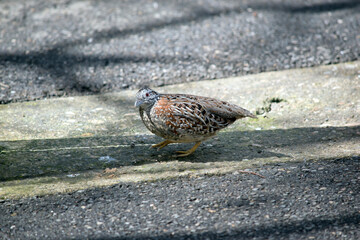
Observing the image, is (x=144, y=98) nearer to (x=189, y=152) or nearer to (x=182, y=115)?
(x=182, y=115)

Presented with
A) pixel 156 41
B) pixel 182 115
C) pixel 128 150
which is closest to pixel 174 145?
pixel 128 150

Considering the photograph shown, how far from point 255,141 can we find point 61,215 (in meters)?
2.21

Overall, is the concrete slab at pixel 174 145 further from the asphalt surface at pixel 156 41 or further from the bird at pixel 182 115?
the asphalt surface at pixel 156 41

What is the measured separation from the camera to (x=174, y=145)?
16.3 feet

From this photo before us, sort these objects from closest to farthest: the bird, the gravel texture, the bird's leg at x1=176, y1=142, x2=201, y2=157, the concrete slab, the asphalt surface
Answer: the gravel texture < the concrete slab < the bird < the bird's leg at x1=176, y1=142, x2=201, y2=157 < the asphalt surface

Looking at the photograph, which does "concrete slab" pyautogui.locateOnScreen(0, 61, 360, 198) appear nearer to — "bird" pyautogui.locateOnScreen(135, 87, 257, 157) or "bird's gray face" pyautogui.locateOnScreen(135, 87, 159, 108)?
"bird" pyautogui.locateOnScreen(135, 87, 257, 157)

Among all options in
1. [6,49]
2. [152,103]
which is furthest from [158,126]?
[6,49]

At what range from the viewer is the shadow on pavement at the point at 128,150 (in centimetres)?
429

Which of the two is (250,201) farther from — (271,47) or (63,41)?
(63,41)

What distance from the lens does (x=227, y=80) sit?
6344 mm

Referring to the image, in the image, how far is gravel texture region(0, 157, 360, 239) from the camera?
331 centimetres

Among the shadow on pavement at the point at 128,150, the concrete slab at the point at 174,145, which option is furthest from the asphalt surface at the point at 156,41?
the shadow on pavement at the point at 128,150

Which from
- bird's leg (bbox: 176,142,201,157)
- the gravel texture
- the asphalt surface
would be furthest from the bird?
the asphalt surface

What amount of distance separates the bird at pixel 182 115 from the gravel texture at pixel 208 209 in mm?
536
